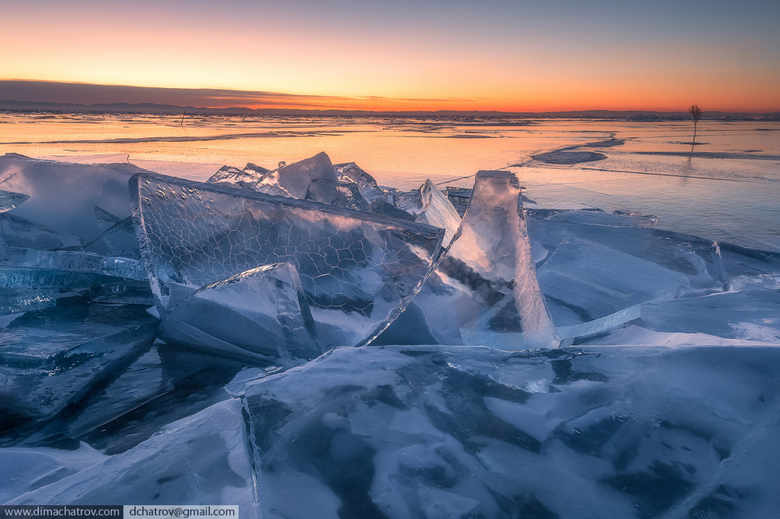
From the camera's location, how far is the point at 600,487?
Answer: 64cm

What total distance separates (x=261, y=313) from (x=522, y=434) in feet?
2.37

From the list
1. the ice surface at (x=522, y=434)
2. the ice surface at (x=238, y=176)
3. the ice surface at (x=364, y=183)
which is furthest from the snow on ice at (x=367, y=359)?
the ice surface at (x=238, y=176)

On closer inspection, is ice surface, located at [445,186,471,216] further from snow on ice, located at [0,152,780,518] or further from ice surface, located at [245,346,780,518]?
ice surface, located at [245,346,780,518]

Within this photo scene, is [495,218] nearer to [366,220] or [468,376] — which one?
[366,220]

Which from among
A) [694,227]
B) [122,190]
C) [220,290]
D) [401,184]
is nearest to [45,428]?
[220,290]

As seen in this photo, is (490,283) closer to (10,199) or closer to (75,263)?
(75,263)

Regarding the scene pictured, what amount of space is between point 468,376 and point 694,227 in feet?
9.84

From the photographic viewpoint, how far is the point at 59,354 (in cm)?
113

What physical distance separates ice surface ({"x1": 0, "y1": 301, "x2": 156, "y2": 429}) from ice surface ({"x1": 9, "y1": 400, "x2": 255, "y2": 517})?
1.44ft

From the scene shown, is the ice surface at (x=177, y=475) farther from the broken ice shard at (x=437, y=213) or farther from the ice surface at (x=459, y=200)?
the ice surface at (x=459, y=200)

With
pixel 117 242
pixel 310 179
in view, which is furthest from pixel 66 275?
pixel 310 179

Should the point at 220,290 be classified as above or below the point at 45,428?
above

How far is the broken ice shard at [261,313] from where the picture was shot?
1.16m

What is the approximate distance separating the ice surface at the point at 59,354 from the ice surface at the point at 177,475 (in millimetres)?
438
